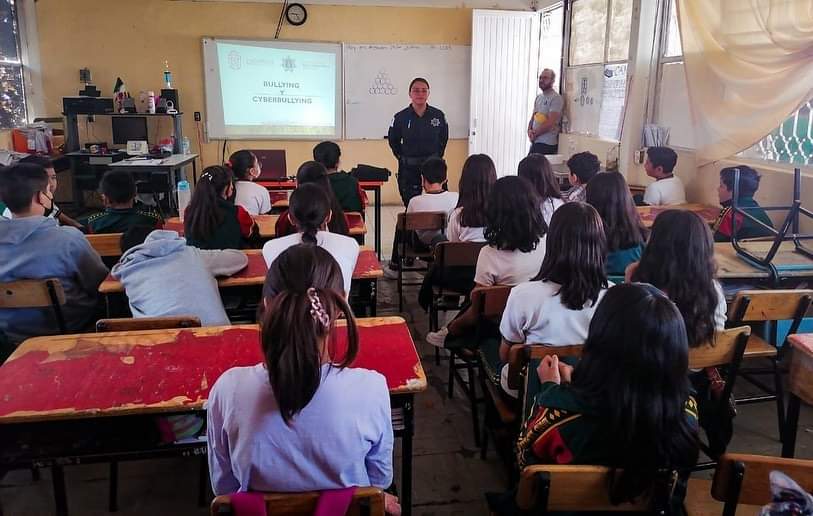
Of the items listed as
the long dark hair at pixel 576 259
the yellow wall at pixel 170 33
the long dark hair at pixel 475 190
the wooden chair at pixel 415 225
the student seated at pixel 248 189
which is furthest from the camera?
the yellow wall at pixel 170 33

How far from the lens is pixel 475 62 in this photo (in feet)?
22.5

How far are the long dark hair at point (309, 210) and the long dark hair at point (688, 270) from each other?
3.84 ft

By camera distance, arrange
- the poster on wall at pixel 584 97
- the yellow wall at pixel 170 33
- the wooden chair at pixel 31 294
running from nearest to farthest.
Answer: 1. the wooden chair at pixel 31 294
2. the poster on wall at pixel 584 97
3. the yellow wall at pixel 170 33

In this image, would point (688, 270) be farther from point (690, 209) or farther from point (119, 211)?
point (119, 211)

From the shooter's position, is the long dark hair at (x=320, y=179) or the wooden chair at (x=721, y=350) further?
the long dark hair at (x=320, y=179)

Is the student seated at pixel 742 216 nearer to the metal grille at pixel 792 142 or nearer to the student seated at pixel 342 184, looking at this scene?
the metal grille at pixel 792 142

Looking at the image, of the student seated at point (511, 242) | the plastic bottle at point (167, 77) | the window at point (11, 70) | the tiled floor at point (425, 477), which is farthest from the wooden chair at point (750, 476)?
the window at point (11, 70)

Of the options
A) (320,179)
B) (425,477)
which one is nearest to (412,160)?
(320,179)

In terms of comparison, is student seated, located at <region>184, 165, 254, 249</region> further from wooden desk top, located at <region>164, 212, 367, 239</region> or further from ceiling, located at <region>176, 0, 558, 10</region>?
ceiling, located at <region>176, 0, 558, 10</region>

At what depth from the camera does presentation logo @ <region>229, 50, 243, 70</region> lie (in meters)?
6.84

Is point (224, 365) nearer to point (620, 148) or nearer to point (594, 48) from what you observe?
point (620, 148)

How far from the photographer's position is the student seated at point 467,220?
309cm

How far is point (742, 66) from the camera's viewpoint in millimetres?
3734

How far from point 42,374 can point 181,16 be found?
606cm
